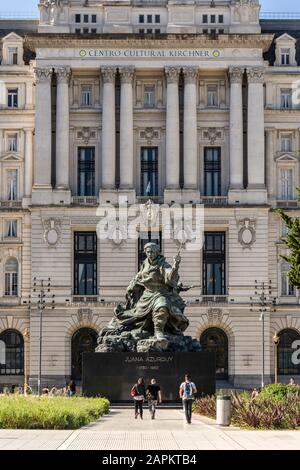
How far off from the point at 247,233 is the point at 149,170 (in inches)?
365

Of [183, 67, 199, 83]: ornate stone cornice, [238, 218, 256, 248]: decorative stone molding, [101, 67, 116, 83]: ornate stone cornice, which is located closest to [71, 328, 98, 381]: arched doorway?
[238, 218, 256, 248]: decorative stone molding

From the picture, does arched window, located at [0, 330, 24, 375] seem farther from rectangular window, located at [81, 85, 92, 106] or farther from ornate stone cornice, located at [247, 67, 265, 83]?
ornate stone cornice, located at [247, 67, 265, 83]

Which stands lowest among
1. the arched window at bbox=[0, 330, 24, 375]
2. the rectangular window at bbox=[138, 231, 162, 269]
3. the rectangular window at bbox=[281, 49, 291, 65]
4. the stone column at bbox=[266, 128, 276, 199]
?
the arched window at bbox=[0, 330, 24, 375]

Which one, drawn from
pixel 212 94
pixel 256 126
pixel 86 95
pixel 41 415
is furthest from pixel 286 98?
pixel 41 415

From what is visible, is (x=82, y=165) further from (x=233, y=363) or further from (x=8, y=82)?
(x=233, y=363)

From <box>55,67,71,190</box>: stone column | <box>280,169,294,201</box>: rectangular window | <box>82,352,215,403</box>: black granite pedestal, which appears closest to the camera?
<box>82,352,215,403</box>: black granite pedestal

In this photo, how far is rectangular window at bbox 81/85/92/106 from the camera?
324 feet

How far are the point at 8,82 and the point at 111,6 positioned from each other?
33.0 ft

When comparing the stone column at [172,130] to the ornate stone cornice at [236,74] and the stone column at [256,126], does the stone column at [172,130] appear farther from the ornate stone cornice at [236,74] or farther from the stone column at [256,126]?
the stone column at [256,126]

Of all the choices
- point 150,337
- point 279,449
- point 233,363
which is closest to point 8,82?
point 233,363

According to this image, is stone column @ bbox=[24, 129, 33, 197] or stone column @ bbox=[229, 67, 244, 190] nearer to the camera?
stone column @ bbox=[229, 67, 244, 190]

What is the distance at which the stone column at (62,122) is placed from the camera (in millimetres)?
96438

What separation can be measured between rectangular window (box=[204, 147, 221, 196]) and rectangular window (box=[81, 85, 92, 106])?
9.80 metres

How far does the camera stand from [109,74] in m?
97.0
